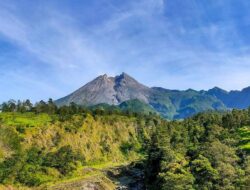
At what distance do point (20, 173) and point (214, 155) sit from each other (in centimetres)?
5199

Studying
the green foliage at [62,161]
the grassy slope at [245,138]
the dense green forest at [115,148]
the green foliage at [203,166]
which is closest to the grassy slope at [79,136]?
the dense green forest at [115,148]

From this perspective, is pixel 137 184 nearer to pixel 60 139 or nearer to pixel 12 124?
pixel 60 139

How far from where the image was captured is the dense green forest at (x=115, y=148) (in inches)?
3025

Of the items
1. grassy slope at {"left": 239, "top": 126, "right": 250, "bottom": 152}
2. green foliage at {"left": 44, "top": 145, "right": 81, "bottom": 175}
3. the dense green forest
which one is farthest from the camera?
green foliage at {"left": 44, "top": 145, "right": 81, "bottom": 175}

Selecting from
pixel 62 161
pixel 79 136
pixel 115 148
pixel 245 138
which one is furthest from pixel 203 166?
pixel 115 148

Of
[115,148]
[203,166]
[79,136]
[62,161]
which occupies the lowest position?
[203,166]

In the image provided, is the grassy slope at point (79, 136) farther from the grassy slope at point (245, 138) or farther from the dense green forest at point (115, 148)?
the grassy slope at point (245, 138)

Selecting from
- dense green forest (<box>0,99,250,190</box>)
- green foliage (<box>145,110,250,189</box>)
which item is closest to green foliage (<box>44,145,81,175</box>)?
dense green forest (<box>0,99,250,190</box>)

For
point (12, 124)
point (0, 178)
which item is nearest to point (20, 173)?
point (0, 178)

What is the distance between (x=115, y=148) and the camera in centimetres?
15650

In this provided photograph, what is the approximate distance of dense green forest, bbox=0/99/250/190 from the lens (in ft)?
252

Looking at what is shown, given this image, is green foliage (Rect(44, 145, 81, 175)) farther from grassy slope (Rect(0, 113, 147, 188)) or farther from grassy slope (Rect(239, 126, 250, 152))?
grassy slope (Rect(239, 126, 250, 152))

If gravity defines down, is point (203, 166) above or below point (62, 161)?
below

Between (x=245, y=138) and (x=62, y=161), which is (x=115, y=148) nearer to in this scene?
(x=62, y=161)
